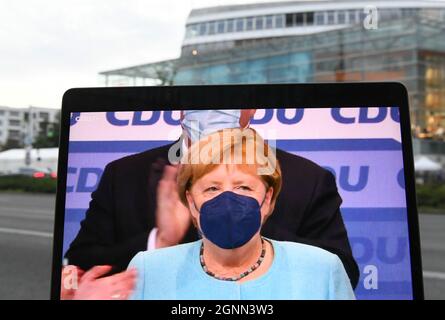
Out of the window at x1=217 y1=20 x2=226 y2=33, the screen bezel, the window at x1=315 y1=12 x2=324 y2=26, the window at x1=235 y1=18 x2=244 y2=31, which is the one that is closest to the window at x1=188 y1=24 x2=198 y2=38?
the window at x1=217 y1=20 x2=226 y2=33

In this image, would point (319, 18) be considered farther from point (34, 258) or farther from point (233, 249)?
point (233, 249)

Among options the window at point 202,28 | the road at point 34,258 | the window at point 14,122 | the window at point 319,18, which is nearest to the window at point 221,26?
the window at point 202,28

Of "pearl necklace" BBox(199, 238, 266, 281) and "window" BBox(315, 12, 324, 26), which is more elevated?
"window" BBox(315, 12, 324, 26)

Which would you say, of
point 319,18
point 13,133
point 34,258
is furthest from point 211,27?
point 13,133

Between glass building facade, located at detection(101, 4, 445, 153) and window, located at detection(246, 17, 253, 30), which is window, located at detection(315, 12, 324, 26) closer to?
window, located at detection(246, 17, 253, 30)

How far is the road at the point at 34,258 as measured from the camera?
543 centimetres

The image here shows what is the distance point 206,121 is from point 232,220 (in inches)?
8.9

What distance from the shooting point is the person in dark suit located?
100cm

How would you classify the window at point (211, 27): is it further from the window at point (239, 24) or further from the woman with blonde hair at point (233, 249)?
the woman with blonde hair at point (233, 249)

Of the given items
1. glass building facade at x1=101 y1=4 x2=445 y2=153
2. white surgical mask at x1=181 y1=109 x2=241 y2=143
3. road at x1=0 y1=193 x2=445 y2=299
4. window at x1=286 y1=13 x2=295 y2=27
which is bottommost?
road at x1=0 y1=193 x2=445 y2=299

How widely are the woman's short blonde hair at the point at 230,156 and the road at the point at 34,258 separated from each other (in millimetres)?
4264

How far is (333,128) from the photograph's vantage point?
3.34 ft
